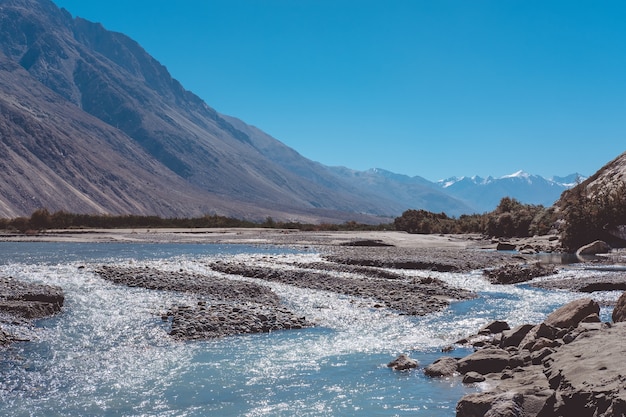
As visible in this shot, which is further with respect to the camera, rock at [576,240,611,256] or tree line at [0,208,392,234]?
tree line at [0,208,392,234]

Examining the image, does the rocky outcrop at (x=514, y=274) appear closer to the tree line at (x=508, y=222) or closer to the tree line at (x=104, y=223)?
the tree line at (x=508, y=222)

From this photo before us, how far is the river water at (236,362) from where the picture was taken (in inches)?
456

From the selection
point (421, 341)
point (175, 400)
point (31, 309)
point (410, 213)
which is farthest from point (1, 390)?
point (410, 213)

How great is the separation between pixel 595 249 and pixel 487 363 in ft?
117

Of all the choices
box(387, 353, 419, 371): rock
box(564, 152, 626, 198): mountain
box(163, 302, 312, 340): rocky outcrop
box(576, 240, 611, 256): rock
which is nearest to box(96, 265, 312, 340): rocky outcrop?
box(163, 302, 312, 340): rocky outcrop

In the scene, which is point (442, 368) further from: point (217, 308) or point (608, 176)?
point (608, 176)

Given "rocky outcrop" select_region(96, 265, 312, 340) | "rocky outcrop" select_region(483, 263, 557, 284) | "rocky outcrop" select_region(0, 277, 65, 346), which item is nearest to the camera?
"rocky outcrop" select_region(96, 265, 312, 340)

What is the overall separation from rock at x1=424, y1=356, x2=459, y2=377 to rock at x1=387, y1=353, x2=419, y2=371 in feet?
1.24

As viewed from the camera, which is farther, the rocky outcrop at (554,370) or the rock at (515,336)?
the rock at (515,336)

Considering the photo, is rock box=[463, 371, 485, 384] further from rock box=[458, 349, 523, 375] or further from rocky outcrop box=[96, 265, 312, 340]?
rocky outcrop box=[96, 265, 312, 340]

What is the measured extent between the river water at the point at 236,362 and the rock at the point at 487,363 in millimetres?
679

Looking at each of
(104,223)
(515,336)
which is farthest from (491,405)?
(104,223)

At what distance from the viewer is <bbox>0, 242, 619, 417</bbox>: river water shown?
1157 centimetres

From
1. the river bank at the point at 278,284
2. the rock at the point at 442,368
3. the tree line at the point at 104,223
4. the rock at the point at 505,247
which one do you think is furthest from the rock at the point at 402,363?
the tree line at the point at 104,223
